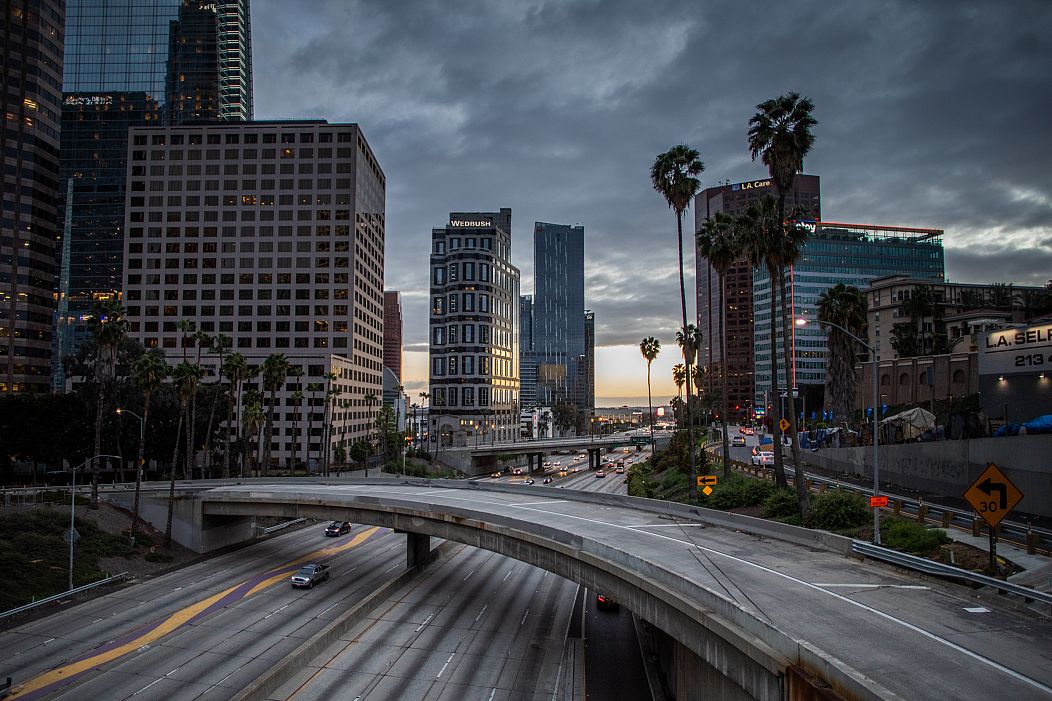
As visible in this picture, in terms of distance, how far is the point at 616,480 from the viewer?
10694 cm

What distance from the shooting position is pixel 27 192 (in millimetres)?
113375

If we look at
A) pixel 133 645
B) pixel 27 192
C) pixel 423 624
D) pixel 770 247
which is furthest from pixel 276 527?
pixel 27 192

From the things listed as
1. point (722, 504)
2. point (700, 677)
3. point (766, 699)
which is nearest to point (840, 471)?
point (722, 504)

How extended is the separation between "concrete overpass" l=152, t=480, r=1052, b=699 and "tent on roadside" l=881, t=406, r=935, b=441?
28.6 metres

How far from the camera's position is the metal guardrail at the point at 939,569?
16047mm

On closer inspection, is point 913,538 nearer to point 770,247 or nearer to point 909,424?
point 770,247

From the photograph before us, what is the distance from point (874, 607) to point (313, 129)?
→ 135 meters

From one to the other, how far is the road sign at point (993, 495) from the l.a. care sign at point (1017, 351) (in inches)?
1287

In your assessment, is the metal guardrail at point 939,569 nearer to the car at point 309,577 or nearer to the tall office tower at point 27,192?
the car at point 309,577

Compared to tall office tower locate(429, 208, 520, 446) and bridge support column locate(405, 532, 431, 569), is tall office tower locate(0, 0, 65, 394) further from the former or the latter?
bridge support column locate(405, 532, 431, 569)

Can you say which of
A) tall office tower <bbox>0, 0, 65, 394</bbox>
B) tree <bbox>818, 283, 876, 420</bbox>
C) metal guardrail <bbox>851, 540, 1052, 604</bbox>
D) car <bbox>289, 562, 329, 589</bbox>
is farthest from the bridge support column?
tall office tower <bbox>0, 0, 65, 394</bbox>

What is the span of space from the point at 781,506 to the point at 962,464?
19529 mm

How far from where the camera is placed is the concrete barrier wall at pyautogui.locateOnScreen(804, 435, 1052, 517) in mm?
34656

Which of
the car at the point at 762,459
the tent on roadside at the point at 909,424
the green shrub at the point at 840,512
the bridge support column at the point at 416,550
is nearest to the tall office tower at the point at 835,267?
the car at the point at 762,459
